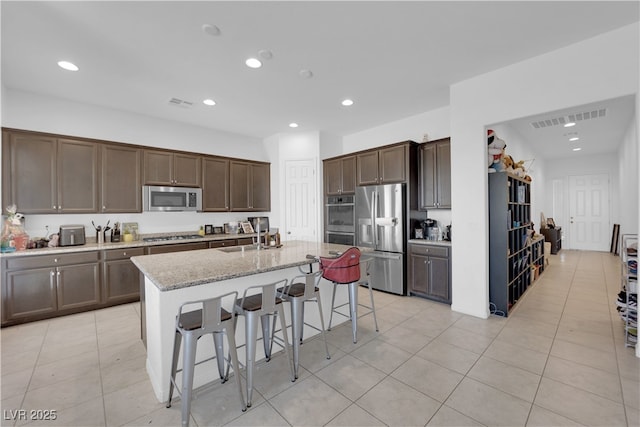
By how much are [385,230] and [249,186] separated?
2888 mm

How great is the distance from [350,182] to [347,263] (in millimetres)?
2760

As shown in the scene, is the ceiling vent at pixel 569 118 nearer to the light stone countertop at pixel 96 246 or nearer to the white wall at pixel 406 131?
the white wall at pixel 406 131

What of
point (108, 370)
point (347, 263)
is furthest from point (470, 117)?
point (108, 370)

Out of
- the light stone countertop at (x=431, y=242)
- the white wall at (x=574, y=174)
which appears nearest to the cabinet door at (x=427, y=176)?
the light stone countertop at (x=431, y=242)

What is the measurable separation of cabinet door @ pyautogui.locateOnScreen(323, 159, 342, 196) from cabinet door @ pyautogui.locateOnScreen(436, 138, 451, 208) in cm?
180

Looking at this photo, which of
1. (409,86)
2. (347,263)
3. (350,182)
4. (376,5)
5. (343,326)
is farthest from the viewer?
(350,182)

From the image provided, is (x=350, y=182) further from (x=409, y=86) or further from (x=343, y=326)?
(x=343, y=326)

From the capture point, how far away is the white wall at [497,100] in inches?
100

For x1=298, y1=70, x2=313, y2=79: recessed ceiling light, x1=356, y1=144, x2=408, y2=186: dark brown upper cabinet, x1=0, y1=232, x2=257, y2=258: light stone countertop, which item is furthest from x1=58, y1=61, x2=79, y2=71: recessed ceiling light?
x1=356, y1=144, x2=408, y2=186: dark brown upper cabinet

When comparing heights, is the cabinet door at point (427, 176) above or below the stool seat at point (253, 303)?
above

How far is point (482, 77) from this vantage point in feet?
10.9

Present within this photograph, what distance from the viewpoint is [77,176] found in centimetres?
387

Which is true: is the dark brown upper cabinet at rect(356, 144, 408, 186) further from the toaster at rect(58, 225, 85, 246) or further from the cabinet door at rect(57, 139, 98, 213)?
the toaster at rect(58, 225, 85, 246)

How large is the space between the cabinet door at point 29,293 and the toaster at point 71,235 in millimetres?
456
